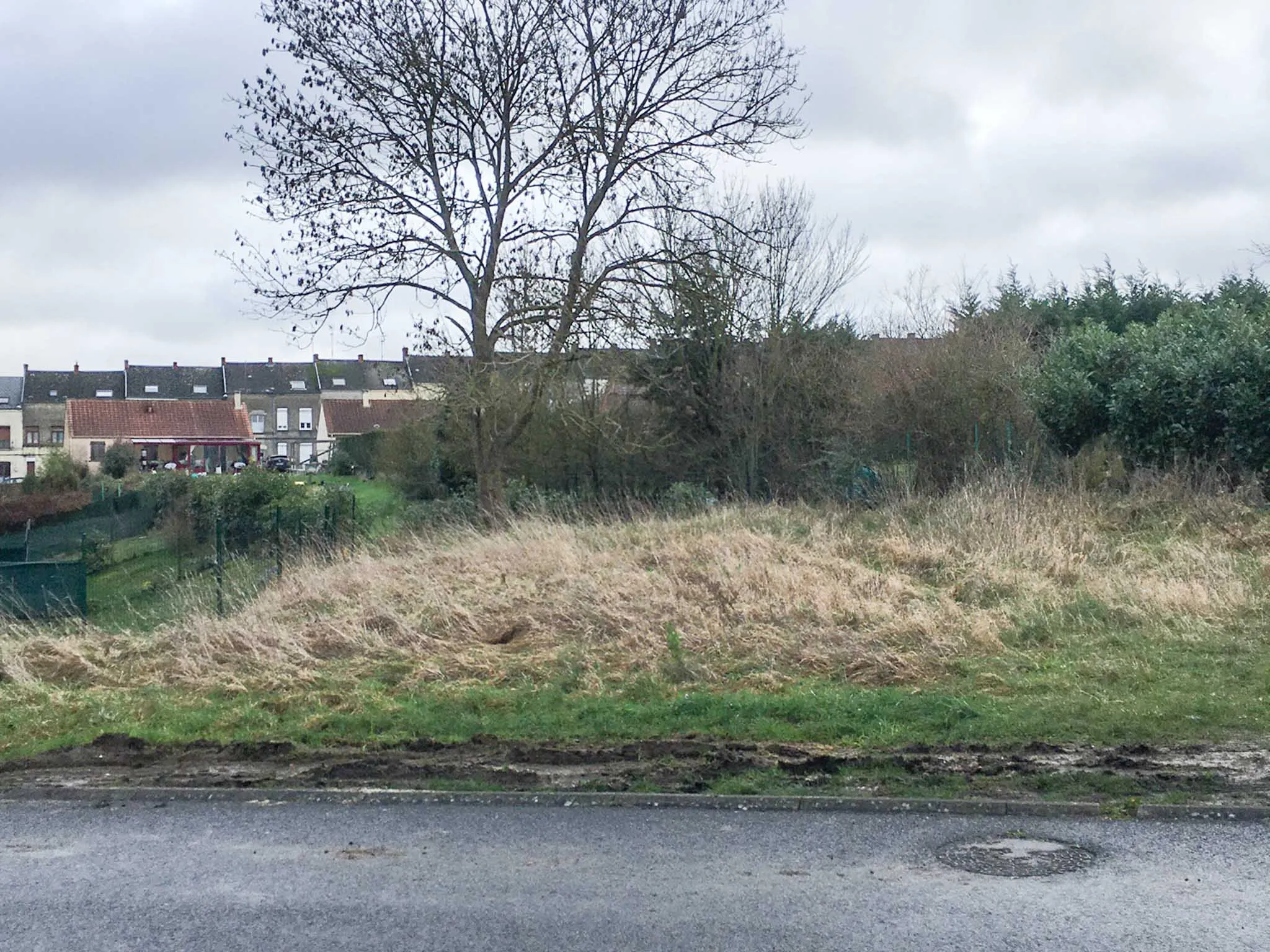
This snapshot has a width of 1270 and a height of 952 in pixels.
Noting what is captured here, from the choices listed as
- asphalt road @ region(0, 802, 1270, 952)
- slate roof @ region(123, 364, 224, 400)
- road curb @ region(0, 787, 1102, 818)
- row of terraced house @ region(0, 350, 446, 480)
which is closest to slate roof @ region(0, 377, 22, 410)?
row of terraced house @ region(0, 350, 446, 480)

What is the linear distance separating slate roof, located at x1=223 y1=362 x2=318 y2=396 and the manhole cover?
9424cm

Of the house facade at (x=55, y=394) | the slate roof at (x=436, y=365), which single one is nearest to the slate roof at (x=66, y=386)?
the house facade at (x=55, y=394)

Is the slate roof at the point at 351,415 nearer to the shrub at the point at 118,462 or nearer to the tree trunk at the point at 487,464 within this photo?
the shrub at the point at 118,462

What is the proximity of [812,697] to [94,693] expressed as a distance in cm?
716

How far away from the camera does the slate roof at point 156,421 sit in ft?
236

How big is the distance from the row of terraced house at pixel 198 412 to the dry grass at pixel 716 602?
29.4 metres

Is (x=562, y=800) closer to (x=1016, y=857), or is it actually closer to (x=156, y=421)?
(x=1016, y=857)

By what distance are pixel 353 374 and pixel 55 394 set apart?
899 inches

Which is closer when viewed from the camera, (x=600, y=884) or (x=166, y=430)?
(x=600, y=884)

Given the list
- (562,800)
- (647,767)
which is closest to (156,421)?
(647,767)

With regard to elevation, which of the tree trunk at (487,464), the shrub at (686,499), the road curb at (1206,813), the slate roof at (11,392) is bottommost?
the road curb at (1206,813)

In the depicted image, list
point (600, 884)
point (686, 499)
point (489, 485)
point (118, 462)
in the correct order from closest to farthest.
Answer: point (600, 884) < point (686, 499) < point (489, 485) < point (118, 462)

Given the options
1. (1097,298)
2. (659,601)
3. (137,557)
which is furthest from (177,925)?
(1097,298)

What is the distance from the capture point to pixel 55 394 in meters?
94.4
